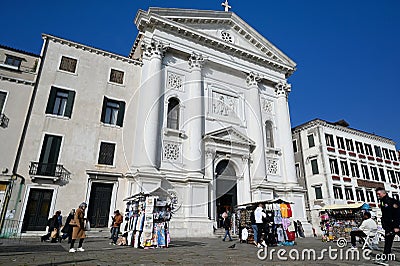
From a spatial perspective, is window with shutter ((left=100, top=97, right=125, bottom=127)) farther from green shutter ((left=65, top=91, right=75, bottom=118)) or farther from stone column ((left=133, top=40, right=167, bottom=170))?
green shutter ((left=65, top=91, right=75, bottom=118))

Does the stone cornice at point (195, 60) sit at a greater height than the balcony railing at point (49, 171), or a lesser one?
greater

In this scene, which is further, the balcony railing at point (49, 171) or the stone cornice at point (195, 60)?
the stone cornice at point (195, 60)

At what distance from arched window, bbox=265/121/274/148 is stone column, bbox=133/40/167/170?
10.3 metres

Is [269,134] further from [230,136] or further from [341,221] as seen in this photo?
[341,221]

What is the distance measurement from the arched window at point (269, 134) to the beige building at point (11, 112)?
59.6 ft

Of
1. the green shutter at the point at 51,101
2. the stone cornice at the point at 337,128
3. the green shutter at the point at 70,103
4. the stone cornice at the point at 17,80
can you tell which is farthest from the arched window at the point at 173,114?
the stone cornice at the point at 337,128

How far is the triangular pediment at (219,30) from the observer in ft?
64.3

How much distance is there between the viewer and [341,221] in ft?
52.6

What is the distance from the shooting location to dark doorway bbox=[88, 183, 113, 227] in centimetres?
1496

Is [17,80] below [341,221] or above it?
above

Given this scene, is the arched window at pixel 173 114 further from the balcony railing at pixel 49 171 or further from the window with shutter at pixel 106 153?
the balcony railing at pixel 49 171

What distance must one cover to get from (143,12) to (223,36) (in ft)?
25.5

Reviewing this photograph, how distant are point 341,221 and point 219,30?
18092mm

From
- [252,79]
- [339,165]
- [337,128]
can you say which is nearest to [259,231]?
[252,79]
